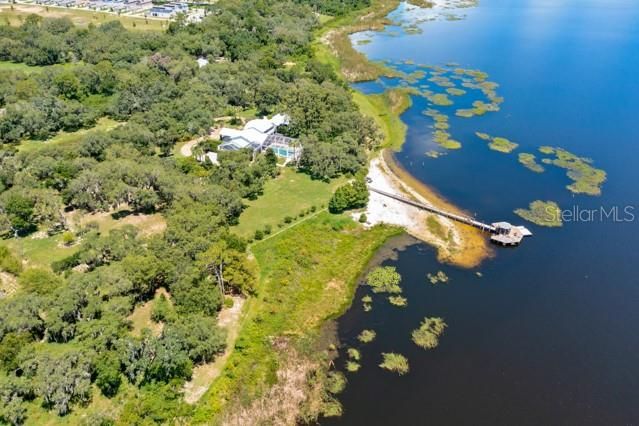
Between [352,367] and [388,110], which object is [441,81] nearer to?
[388,110]

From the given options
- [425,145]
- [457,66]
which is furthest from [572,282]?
[457,66]

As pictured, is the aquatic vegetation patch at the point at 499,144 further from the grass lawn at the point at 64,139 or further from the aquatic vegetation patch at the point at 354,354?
the grass lawn at the point at 64,139

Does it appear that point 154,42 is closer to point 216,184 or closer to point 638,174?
point 216,184

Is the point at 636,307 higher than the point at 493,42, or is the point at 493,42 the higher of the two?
the point at 493,42

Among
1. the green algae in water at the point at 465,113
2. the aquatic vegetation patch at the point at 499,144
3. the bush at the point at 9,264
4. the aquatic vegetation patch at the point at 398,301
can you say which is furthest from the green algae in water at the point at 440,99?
the bush at the point at 9,264

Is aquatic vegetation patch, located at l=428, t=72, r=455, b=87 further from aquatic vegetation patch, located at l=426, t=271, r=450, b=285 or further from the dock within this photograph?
aquatic vegetation patch, located at l=426, t=271, r=450, b=285

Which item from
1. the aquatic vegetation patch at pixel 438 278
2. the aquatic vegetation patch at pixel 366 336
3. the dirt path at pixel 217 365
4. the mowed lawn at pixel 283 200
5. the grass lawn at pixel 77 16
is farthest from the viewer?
the grass lawn at pixel 77 16
